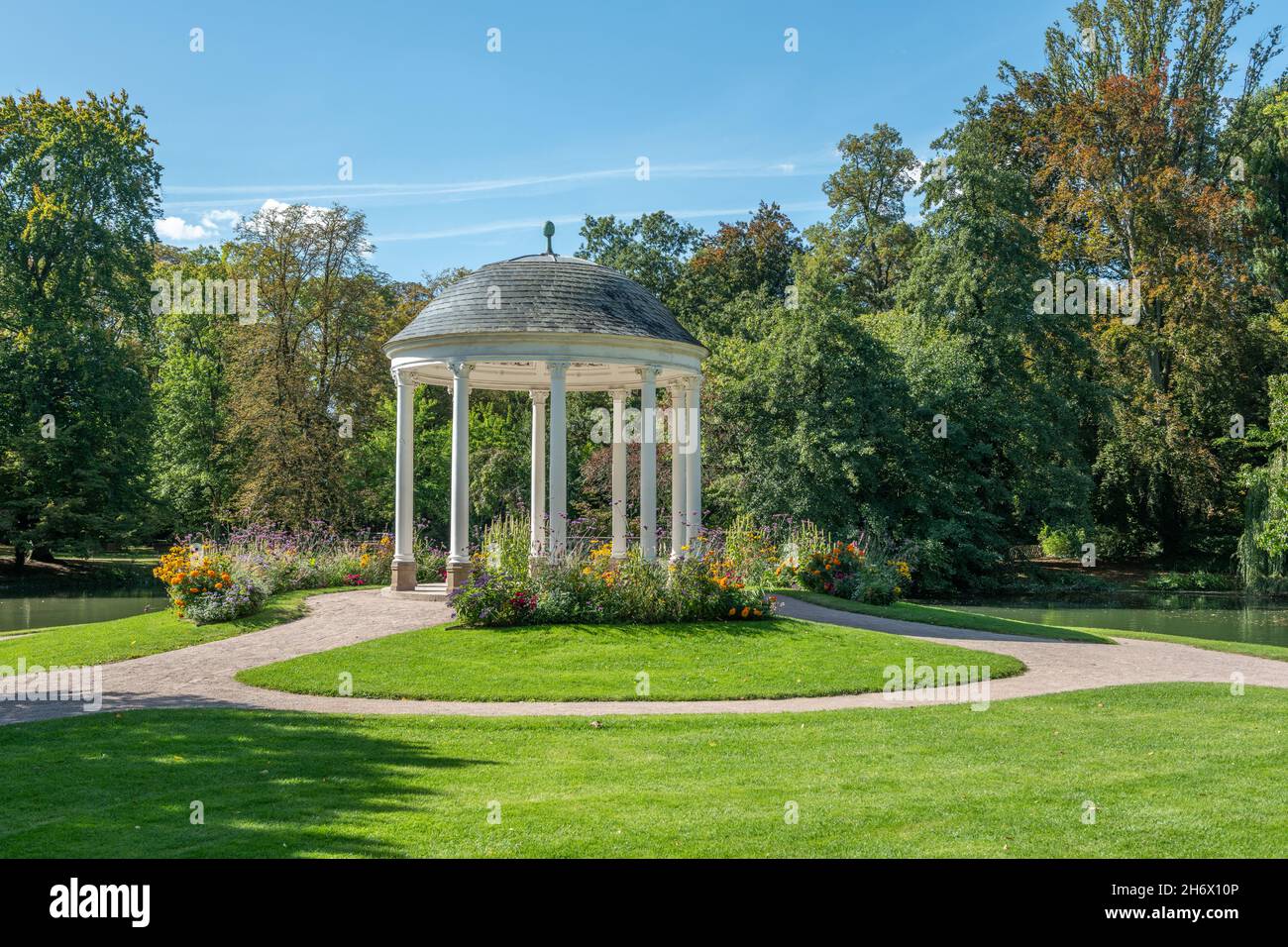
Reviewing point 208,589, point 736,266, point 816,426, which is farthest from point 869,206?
point 208,589

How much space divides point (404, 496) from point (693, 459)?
263 inches

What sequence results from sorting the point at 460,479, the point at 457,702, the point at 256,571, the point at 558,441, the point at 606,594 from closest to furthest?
the point at 457,702 → the point at 606,594 → the point at 558,441 → the point at 256,571 → the point at 460,479

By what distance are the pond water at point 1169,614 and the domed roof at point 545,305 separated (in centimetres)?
1378

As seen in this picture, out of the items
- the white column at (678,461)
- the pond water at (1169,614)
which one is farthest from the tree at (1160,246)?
the white column at (678,461)

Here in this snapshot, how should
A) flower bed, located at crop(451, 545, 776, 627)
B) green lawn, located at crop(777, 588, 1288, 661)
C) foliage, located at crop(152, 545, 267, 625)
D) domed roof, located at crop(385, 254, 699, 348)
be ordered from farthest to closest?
domed roof, located at crop(385, 254, 699, 348), foliage, located at crop(152, 545, 267, 625), green lawn, located at crop(777, 588, 1288, 661), flower bed, located at crop(451, 545, 776, 627)

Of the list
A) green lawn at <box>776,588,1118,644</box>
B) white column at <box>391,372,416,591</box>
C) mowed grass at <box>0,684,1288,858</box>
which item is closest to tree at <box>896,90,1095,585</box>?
green lawn at <box>776,588,1118,644</box>

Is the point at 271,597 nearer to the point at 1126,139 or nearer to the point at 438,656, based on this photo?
the point at 438,656

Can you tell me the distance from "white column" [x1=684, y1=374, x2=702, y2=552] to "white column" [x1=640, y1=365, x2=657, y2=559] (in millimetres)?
1105

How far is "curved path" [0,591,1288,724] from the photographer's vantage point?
1360cm

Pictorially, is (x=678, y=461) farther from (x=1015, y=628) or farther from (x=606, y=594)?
(x=1015, y=628)

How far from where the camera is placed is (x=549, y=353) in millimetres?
20938

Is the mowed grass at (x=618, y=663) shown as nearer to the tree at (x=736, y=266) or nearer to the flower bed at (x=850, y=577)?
the flower bed at (x=850, y=577)

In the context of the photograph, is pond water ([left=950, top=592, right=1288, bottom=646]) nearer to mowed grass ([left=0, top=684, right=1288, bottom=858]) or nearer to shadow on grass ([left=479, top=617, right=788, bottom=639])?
shadow on grass ([left=479, top=617, right=788, bottom=639])

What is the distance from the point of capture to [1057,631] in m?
21.6
